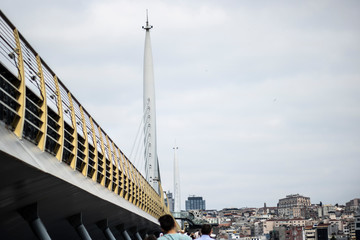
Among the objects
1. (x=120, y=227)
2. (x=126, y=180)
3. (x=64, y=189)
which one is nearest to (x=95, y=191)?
(x=64, y=189)

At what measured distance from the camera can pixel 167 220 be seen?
642 centimetres

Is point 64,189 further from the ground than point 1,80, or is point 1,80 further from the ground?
point 1,80

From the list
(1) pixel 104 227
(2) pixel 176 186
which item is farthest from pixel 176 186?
(1) pixel 104 227

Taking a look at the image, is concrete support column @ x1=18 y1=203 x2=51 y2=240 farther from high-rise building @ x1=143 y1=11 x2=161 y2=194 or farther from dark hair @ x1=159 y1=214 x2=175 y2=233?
high-rise building @ x1=143 y1=11 x2=161 y2=194

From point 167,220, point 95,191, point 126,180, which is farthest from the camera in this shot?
point 126,180

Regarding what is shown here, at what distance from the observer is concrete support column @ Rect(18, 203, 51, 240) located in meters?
12.4

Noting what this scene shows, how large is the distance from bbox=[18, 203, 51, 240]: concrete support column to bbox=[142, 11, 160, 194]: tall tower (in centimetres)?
5028

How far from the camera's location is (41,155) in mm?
10594

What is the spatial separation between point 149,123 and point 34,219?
182 feet

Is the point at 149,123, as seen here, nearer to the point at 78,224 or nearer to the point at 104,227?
the point at 104,227

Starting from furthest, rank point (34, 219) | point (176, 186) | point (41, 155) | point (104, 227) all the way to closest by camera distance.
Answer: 1. point (176, 186)
2. point (104, 227)
3. point (34, 219)
4. point (41, 155)

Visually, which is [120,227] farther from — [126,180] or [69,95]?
[69,95]

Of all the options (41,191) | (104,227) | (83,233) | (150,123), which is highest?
(150,123)

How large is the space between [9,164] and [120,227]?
774 inches
